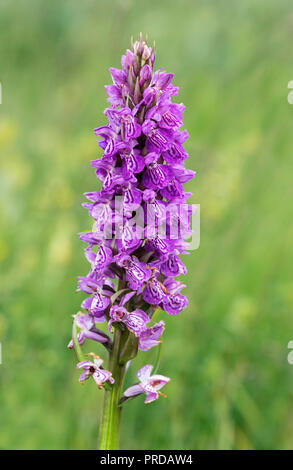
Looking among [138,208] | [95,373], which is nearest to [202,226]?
[138,208]

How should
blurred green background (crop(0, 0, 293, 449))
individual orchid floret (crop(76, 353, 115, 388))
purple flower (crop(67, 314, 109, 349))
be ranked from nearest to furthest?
individual orchid floret (crop(76, 353, 115, 388)), purple flower (crop(67, 314, 109, 349)), blurred green background (crop(0, 0, 293, 449))

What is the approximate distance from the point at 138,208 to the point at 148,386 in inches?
25.0

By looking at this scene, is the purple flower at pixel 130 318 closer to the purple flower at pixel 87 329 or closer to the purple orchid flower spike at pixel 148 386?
the purple flower at pixel 87 329

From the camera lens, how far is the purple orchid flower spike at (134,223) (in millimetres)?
1772

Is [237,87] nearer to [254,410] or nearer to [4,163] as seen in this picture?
[4,163]

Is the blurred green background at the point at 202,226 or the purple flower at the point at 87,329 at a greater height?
the blurred green background at the point at 202,226

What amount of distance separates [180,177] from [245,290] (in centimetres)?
237

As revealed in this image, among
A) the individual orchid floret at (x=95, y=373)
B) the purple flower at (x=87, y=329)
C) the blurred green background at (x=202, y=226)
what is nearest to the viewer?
the individual orchid floret at (x=95, y=373)

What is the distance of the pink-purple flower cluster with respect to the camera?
5.81 feet

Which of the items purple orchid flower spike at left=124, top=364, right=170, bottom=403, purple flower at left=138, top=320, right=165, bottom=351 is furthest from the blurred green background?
purple flower at left=138, top=320, right=165, bottom=351

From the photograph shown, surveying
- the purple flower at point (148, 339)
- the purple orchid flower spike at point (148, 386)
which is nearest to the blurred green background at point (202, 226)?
the purple orchid flower spike at point (148, 386)

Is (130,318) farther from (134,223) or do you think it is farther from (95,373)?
(134,223)

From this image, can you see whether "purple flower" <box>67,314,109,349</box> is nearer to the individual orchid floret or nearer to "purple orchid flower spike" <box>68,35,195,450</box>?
"purple orchid flower spike" <box>68,35,195,450</box>

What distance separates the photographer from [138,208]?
1824 millimetres
